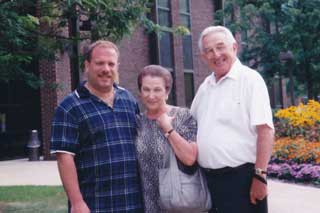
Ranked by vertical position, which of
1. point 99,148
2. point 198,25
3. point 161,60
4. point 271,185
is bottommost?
point 271,185

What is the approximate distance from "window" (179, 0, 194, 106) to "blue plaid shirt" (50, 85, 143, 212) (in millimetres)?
18430

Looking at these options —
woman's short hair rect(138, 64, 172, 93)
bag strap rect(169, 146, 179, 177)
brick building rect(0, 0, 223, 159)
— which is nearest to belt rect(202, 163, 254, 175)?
bag strap rect(169, 146, 179, 177)

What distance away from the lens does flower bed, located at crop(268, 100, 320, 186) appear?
9430 millimetres

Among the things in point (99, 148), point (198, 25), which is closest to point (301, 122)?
point (99, 148)

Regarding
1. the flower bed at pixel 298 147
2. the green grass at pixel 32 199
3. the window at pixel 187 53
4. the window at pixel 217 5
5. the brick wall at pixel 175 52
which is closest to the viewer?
the green grass at pixel 32 199

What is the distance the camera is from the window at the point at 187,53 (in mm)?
21391

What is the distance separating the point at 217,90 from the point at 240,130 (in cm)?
30

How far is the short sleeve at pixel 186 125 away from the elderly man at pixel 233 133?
41mm

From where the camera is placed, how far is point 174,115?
3.09 m

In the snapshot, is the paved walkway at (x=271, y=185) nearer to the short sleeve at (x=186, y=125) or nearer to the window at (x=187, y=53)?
the short sleeve at (x=186, y=125)

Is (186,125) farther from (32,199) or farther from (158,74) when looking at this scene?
(32,199)

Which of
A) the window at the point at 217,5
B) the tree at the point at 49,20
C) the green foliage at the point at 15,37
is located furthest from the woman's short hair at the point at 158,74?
the window at the point at 217,5

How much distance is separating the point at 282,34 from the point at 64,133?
1579cm

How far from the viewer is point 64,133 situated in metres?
2.89
